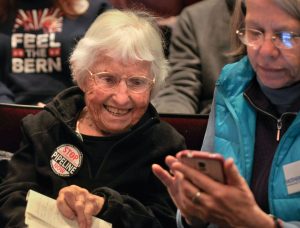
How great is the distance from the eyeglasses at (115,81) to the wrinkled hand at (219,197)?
422 mm

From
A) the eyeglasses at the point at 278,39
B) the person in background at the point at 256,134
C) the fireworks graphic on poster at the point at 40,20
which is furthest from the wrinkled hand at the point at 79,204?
the fireworks graphic on poster at the point at 40,20

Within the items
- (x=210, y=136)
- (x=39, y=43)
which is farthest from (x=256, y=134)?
(x=39, y=43)

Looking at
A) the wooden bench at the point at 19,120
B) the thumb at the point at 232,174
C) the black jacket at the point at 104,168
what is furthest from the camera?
the wooden bench at the point at 19,120

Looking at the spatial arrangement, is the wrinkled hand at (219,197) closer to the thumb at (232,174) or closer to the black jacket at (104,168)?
the thumb at (232,174)

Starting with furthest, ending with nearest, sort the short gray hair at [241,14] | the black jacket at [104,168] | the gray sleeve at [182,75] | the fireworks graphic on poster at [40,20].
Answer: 1. the fireworks graphic on poster at [40,20]
2. the gray sleeve at [182,75]
3. the black jacket at [104,168]
4. the short gray hair at [241,14]

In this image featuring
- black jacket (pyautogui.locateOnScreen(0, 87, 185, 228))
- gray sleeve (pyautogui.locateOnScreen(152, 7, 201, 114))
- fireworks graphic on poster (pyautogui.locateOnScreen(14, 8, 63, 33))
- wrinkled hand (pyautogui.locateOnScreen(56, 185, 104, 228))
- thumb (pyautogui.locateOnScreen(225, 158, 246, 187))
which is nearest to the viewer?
thumb (pyautogui.locateOnScreen(225, 158, 246, 187))

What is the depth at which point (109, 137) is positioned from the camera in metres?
1.74

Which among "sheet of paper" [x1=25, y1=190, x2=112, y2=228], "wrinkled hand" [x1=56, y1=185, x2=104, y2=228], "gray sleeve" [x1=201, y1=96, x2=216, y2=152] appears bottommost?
"sheet of paper" [x1=25, y1=190, x2=112, y2=228]

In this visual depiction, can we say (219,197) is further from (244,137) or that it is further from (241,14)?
(241,14)

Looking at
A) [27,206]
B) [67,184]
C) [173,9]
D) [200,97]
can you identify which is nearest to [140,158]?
[67,184]

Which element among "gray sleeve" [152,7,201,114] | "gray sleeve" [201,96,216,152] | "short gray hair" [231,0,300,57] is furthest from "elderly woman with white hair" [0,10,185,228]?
"gray sleeve" [152,7,201,114]

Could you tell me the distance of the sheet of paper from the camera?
159 cm

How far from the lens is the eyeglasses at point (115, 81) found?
5.63 feet

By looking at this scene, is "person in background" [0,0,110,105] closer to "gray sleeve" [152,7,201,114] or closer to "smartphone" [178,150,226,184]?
"gray sleeve" [152,7,201,114]
